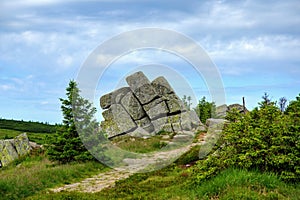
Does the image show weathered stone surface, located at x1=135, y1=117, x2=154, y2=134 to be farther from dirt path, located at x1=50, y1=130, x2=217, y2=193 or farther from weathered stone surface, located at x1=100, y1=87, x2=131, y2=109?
dirt path, located at x1=50, y1=130, x2=217, y2=193

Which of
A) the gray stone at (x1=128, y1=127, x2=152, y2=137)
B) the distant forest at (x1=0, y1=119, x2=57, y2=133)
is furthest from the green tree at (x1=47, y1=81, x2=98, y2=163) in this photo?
the distant forest at (x1=0, y1=119, x2=57, y2=133)

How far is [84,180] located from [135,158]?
467 centimetres

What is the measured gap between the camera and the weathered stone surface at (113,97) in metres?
30.5

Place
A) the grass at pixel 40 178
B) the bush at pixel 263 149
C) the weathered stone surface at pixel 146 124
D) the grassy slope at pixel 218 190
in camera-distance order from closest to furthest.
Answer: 1. the grassy slope at pixel 218 190
2. the bush at pixel 263 149
3. the grass at pixel 40 178
4. the weathered stone surface at pixel 146 124

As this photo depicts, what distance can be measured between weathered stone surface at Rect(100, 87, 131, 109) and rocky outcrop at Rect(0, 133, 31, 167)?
23.2ft

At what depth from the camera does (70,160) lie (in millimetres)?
18797

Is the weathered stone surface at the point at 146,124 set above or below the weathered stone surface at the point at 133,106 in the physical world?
below

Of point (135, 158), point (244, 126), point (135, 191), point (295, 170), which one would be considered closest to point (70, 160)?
point (135, 158)

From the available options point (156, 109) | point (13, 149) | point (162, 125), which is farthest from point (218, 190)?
point (156, 109)

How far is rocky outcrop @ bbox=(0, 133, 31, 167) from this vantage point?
25.1 m

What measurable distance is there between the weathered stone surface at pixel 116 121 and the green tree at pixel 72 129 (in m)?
8.66

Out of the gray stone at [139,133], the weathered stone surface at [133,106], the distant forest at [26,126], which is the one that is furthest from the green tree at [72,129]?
the distant forest at [26,126]

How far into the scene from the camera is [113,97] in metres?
30.7

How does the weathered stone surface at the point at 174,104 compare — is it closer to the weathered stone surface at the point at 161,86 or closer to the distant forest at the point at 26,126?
the weathered stone surface at the point at 161,86
